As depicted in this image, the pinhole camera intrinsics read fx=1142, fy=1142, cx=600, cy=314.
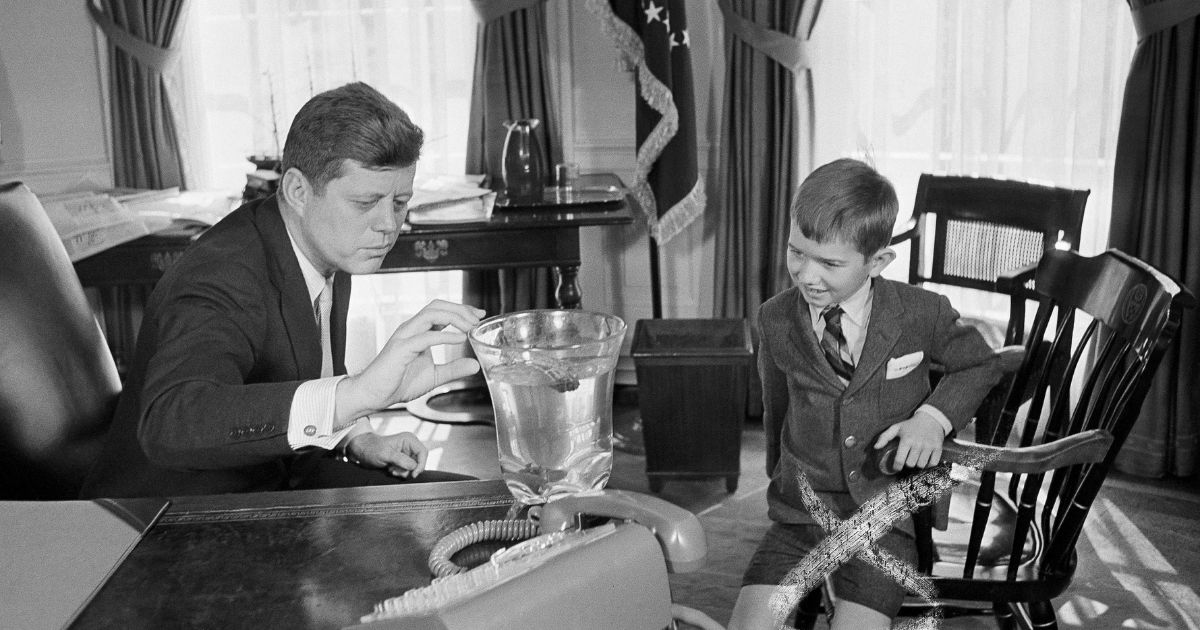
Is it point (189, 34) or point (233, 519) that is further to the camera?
point (189, 34)

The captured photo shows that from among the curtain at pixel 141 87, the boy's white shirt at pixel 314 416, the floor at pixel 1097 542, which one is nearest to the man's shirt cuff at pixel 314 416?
the boy's white shirt at pixel 314 416

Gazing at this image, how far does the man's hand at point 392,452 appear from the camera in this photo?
1.97m

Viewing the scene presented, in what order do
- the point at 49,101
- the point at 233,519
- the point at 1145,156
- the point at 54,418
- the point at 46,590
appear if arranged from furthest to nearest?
the point at 49,101
the point at 1145,156
the point at 54,418
the point at 233,519
the point at 46,590

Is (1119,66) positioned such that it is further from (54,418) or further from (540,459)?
(54,418)

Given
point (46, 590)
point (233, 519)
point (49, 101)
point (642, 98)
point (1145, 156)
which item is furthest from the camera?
point (49, 101)

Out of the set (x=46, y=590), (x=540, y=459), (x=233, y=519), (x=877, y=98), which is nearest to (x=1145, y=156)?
(x=877, y=98)

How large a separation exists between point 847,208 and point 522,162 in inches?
73.5

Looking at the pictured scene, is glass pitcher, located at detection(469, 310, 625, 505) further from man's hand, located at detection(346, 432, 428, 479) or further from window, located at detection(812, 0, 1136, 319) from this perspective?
window, located at detection(812, 0, 1136, 319)

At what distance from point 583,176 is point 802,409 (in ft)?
7.40

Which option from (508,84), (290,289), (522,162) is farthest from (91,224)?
(290,289)

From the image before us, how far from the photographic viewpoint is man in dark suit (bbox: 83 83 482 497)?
1558 millimetres

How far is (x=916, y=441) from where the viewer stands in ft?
6.16

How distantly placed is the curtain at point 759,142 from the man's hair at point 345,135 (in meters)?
2.49

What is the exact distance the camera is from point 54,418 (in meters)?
2.03
